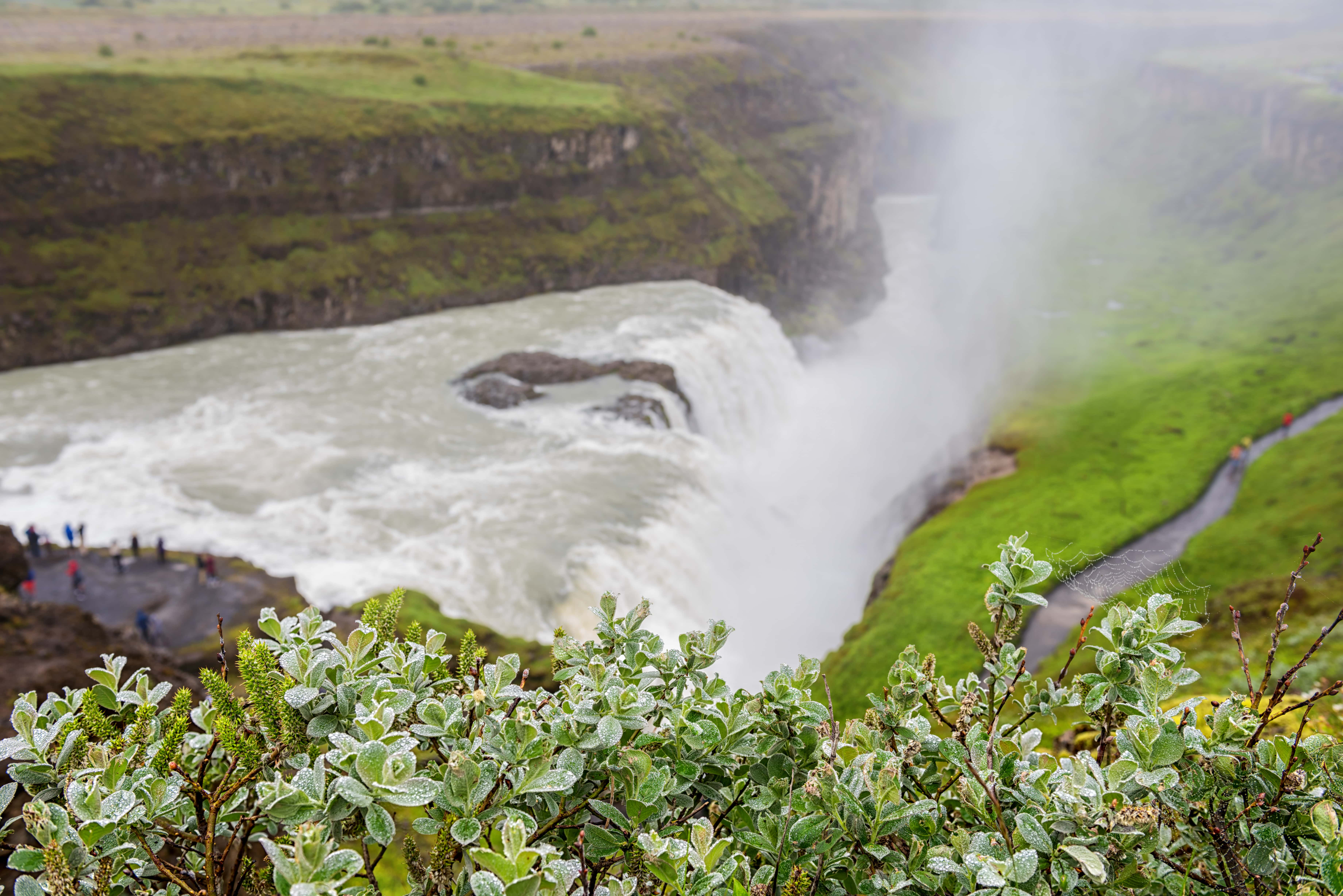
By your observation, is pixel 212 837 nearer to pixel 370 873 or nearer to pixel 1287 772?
pixel 370 873

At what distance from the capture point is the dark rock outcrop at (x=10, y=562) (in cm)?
2225

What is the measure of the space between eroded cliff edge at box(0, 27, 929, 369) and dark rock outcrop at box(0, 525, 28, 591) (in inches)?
1059

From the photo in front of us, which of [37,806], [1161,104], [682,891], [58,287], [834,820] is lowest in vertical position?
[58,287]

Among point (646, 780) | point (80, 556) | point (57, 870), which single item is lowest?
point (80, 556)

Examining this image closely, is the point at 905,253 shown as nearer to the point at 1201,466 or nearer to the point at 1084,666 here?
the point at 1201,466

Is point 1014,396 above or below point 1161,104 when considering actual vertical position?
below

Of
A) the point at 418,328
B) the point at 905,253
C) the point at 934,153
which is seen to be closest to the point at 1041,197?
the point at 934,153

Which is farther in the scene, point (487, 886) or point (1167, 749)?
point (1167, 749)

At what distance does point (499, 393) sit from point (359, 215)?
2432cm

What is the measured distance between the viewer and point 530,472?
124ft

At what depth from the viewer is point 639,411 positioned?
140ft

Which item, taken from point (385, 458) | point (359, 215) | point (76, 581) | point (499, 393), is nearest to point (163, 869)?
point (76, 581)

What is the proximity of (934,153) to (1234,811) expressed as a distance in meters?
155

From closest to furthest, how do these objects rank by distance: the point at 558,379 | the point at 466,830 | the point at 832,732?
the point at 466,830, the point at 832,732, the point at 558,379
